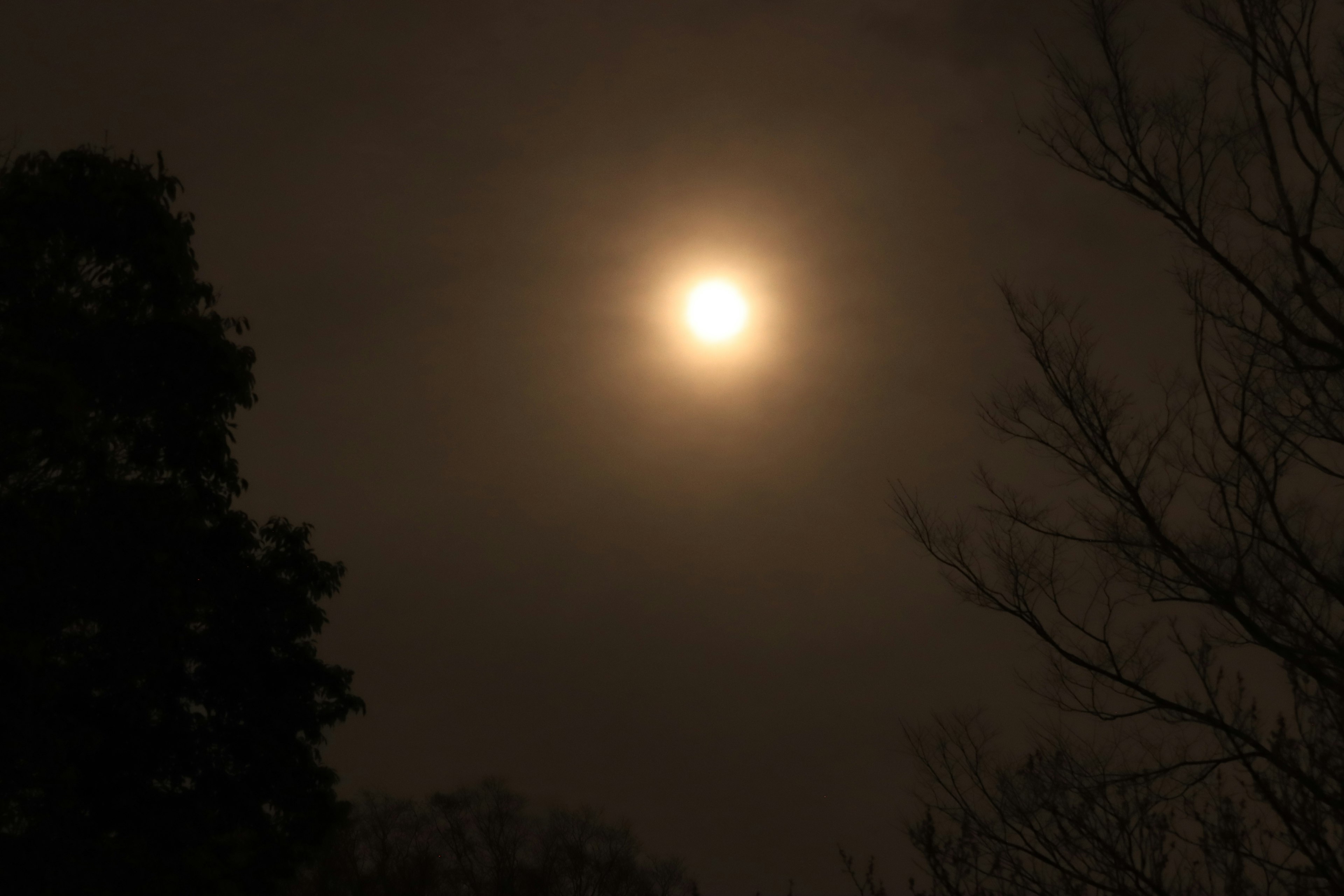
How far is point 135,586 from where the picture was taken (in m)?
8.23

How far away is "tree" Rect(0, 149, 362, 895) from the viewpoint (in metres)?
7.38

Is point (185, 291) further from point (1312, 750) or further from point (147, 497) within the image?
point (1312, 750)

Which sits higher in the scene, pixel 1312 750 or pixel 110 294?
pixel 110 294

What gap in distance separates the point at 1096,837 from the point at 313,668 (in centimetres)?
768

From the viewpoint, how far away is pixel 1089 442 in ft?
19.3

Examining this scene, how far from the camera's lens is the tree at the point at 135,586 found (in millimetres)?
→ 7375

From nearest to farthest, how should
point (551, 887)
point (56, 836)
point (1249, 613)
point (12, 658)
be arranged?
1. point (1249, 613)
2. point (12, 658)
3. point (56, 836)
4. point (551, 887)

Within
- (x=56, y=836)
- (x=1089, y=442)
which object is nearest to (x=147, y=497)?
(x=56, y=836)

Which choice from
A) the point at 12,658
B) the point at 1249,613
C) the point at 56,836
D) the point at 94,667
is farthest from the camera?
the point at 94,667

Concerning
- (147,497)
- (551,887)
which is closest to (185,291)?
(147,497)

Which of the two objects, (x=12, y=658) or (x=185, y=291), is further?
(x=185, y=291)

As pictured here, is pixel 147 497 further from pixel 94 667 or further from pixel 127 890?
pixel 127 890

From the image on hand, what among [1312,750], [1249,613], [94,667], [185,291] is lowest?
[1312,750]

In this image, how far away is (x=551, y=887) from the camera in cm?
3691
